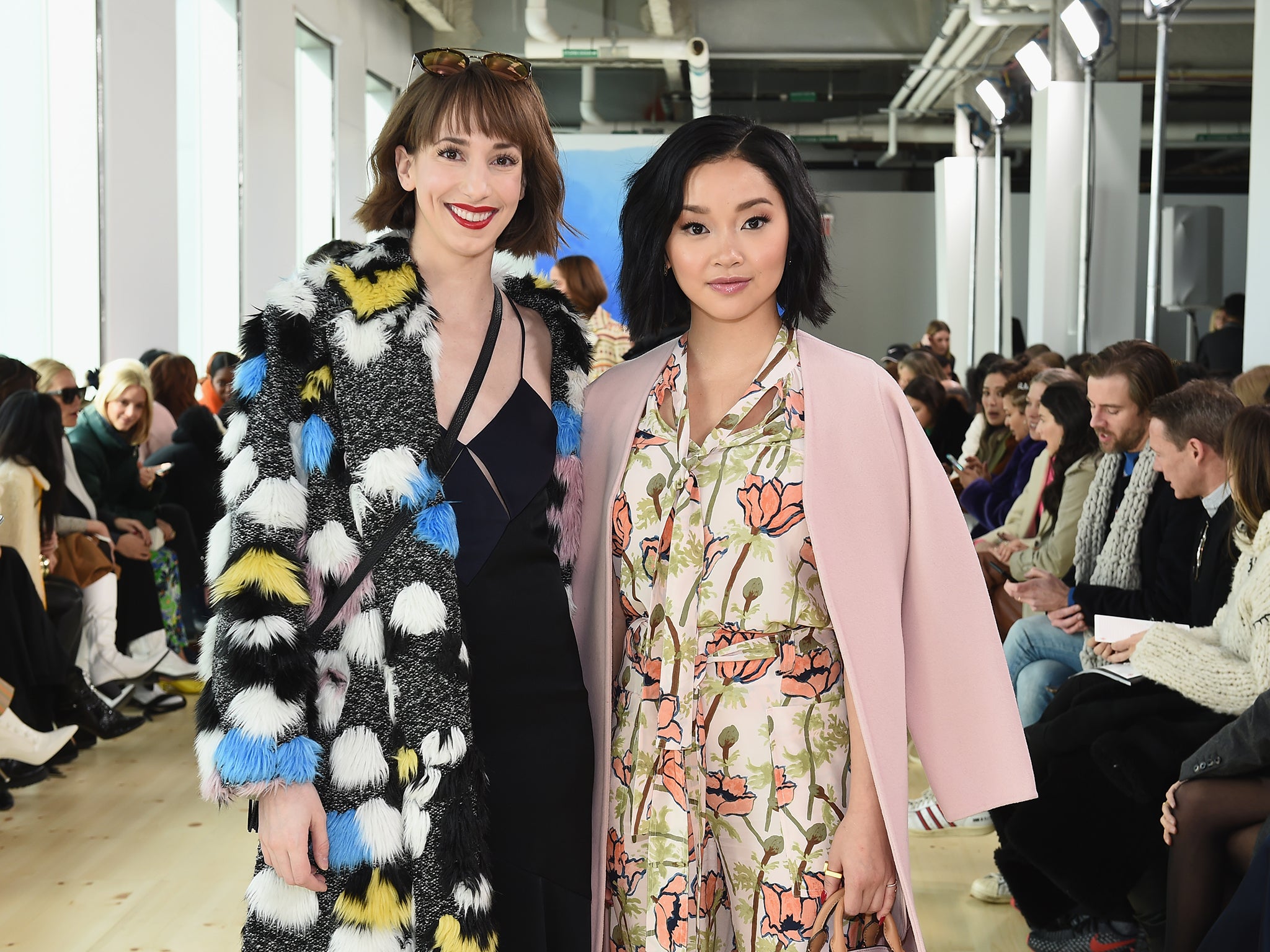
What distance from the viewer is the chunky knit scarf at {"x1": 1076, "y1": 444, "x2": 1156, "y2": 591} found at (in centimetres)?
358

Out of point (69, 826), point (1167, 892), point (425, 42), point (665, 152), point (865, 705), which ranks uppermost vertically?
point (425, 42)

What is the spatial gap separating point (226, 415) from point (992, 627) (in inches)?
40.1

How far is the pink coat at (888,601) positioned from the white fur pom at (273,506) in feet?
1.41

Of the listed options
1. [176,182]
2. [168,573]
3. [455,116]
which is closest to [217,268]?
[176,182]

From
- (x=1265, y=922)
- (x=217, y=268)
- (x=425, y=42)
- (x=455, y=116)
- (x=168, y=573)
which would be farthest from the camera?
(x=425, y=42)

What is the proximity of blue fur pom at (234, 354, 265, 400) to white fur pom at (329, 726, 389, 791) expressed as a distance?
0.42 metres

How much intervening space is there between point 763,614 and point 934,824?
225 centimetres

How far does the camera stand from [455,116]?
1711 millimetres

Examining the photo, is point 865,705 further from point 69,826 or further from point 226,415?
point 69,826

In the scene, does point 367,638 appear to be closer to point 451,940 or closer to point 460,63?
point 451,940

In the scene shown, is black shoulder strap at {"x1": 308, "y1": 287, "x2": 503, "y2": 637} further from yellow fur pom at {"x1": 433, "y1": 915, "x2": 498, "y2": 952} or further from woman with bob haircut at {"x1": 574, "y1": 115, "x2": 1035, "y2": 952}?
yellow fur pom at {"x1": 433, "y1": 915, "x2": 498, "y2": 952}

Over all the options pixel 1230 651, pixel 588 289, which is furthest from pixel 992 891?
pixel 588 289

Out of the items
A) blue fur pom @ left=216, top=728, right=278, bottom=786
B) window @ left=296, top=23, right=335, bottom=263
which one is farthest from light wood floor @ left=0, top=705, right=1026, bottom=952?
window @ left=296, top=23, right=335, bottom=263

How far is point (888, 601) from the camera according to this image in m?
1.66
